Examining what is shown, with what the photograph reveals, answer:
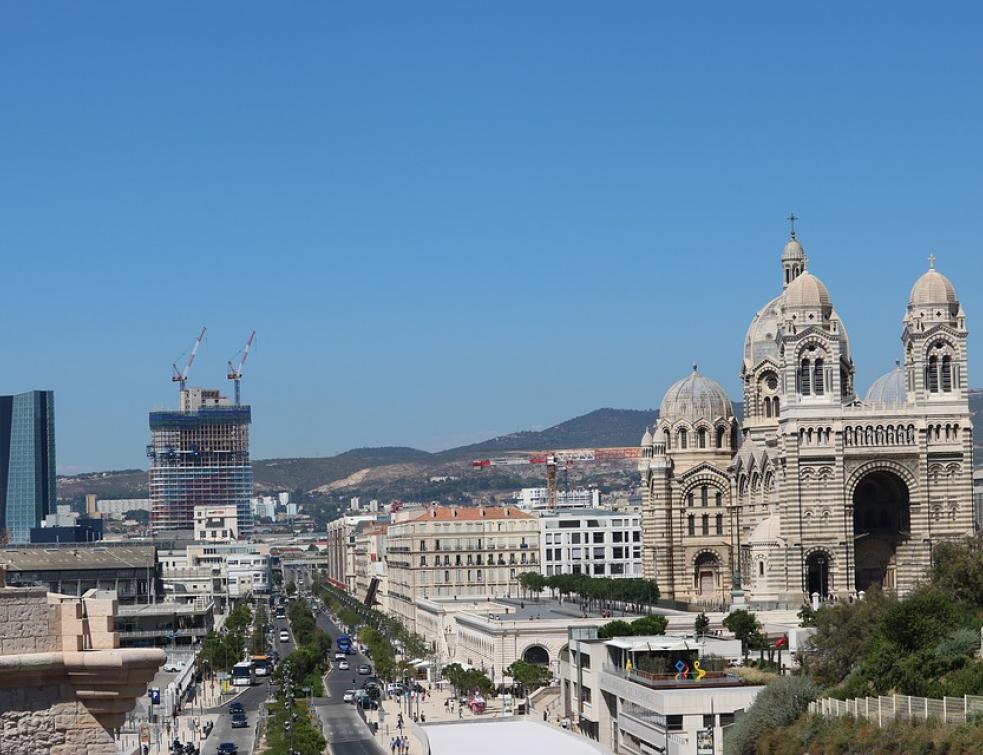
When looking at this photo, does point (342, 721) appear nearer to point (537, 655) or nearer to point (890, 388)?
point (537, 655)

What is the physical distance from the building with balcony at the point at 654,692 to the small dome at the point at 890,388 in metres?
34.3

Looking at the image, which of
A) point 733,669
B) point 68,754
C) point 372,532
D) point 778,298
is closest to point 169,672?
point 778,298

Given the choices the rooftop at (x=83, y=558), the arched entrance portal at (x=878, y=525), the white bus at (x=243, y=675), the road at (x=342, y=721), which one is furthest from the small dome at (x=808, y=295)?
the rooftop at (x=83, y=558)

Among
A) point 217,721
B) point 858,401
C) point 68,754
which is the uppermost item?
point 858,401

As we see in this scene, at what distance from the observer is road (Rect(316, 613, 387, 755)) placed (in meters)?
84.1

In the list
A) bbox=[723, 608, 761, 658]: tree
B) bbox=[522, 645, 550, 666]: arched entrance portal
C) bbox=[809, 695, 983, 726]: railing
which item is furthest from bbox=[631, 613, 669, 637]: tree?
bbox=[809, 695, 983, 726]: railing

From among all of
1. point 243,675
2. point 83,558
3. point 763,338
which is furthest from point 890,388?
point 83,558

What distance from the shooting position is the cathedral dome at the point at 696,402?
119438 mm

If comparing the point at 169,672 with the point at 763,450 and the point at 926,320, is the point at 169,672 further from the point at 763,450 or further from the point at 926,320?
the point at 926,320

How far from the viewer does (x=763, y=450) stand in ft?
357

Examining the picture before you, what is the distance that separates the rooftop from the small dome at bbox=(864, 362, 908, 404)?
56851 millimetres

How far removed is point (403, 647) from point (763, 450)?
109 feet

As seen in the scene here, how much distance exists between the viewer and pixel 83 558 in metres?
152

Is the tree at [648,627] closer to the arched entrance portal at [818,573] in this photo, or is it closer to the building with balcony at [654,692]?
the building with balcony at [654,692]
